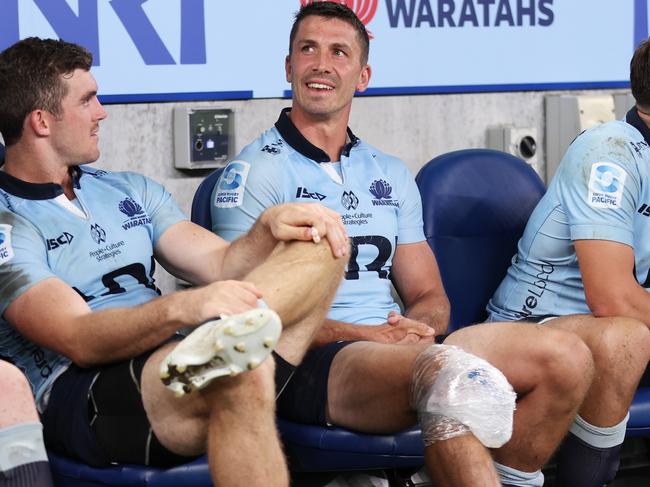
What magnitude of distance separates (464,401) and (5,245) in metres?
0.99

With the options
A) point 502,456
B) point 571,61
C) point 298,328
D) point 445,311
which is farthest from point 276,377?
point 571,61

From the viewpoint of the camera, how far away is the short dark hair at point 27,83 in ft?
9.10

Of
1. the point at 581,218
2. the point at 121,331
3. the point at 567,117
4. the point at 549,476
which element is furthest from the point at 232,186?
the point at 567,117

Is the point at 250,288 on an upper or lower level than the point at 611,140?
lower

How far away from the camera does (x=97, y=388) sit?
257 cm

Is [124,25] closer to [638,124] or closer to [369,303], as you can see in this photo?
[369,303]

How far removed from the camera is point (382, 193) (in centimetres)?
326

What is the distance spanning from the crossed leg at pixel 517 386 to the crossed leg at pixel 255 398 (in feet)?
0.51

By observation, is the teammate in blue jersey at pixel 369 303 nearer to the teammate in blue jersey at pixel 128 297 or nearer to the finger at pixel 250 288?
the teammate in blue jersey at pixel 128 297

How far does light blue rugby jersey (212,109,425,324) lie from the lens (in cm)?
311

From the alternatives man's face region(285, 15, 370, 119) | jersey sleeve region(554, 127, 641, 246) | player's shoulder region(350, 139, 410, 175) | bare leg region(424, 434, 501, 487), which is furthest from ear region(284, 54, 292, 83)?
bare leg region(424, 434, 501, 487)

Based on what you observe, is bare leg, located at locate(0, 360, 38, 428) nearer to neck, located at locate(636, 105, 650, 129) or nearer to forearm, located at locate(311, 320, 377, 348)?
forearm, located at locate(311, 320, 377, 348)

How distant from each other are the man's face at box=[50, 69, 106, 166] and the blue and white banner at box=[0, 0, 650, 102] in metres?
0.56

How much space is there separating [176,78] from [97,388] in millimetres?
1233
